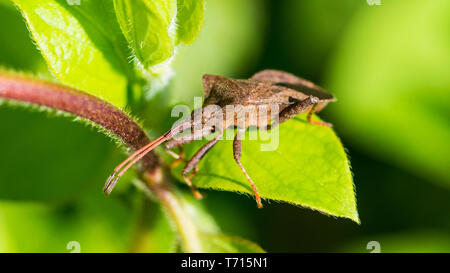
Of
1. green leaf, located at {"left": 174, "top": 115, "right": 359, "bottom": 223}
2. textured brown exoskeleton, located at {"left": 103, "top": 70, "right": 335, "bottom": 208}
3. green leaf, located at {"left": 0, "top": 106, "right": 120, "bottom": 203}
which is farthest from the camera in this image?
green leaf, located at {"left": 0, "top": 106, "right": 120, "bottom": 203}

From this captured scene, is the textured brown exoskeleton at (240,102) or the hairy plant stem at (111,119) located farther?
the textured brown exoskeleton at (240,102)

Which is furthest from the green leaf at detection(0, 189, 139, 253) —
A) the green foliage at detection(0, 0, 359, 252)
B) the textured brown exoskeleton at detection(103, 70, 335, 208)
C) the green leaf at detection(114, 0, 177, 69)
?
the green leaf at detection(114, 0, 177, 69)

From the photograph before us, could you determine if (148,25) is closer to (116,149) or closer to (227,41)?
(116,149)

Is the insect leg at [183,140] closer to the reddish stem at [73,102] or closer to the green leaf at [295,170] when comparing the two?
the green leaf at [295,170]

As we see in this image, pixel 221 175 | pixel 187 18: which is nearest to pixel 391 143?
pixel 221 175

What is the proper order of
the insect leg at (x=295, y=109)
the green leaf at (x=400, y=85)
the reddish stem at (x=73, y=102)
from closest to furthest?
the reddish stem at (x=73, y=102), the insect leg at (x=295, y=109), the green leaf at (x=400, y=85)

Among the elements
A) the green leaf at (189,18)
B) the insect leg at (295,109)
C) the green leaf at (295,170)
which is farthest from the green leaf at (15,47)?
the insect leg at (295,109)

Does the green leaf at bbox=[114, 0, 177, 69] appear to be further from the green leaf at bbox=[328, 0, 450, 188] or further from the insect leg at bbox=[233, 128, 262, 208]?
the green leaf at bbox=[328, 0, 450, 188]
